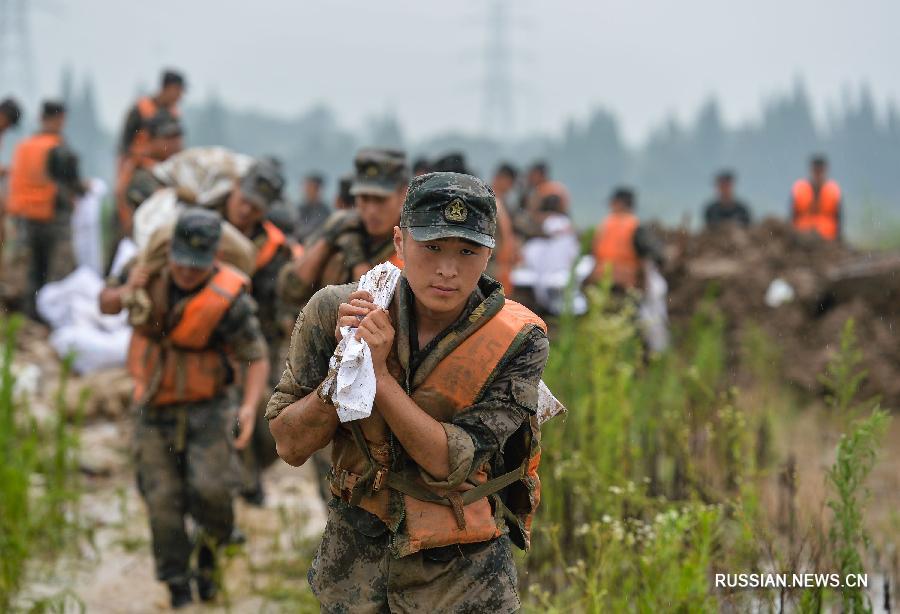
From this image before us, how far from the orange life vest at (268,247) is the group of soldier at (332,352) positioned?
11 millimetres

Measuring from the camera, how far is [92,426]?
861 centimetres

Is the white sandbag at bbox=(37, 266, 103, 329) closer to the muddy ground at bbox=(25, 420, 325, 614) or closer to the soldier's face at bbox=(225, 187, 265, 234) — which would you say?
the muddy ground at bbox=(25, 420, 325, 614)

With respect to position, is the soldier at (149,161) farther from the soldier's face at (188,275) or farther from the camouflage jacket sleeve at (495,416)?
the camouflage jacket sleeve at (495,416)

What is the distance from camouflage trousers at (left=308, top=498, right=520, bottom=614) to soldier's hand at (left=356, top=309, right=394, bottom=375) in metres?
0.54

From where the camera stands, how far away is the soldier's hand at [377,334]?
2.52 metres

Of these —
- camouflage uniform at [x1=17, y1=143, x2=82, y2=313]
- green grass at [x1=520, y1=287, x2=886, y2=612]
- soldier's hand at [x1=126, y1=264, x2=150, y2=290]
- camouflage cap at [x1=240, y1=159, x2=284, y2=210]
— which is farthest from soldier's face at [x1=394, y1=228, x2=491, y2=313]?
camouflage uniform at [x1=17, y1=143, x2=82, y2=313]

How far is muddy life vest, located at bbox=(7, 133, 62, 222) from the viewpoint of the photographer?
1000cm

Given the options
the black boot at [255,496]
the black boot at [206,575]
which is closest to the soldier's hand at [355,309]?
the black boot at [206,575]

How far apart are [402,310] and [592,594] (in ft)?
4.89

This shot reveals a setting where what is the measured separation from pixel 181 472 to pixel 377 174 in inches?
69.2

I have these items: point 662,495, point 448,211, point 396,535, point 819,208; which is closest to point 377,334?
point 448,211

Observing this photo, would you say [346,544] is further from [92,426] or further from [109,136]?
[109,136]

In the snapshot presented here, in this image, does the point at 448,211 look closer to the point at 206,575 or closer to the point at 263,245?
the point at 206,575

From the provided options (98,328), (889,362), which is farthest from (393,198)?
(889,362)
